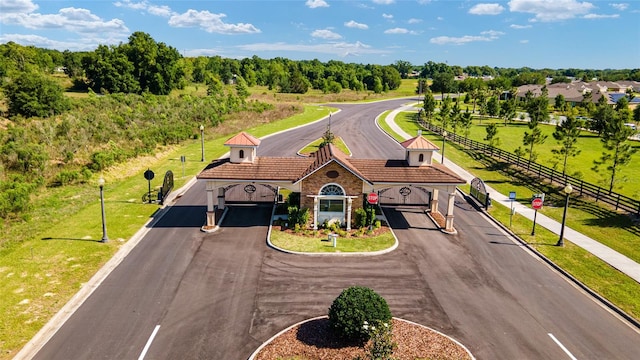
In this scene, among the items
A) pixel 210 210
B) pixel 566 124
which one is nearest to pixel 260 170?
pixel 210 210

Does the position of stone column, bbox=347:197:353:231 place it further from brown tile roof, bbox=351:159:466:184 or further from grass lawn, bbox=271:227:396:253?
brown tile roof, bbox=351:159:466:184

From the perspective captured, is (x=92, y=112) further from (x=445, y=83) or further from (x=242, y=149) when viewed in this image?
(x=445, y=83)

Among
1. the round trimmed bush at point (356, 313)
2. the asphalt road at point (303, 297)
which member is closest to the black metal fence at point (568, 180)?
the asphalt road at point (303, 297)

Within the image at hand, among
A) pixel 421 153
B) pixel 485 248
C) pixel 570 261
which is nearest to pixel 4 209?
pixel 421 153

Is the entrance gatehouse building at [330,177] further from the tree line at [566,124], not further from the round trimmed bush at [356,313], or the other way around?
the tree line at [566,124]

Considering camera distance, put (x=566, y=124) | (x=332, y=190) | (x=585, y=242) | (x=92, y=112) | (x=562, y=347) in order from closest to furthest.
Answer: (x=562, y=347), (x=585, y=242), (x=332, y=190), (x=566, y=124), (x=92, y=112)
